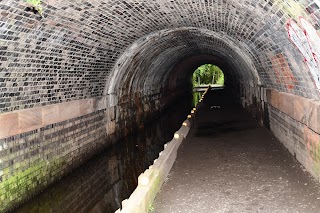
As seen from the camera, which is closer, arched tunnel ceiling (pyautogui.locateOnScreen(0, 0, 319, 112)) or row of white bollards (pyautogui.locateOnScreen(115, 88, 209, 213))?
row of white bollards (pyautogui.locateOnScreen(115, 88, 209, 213))

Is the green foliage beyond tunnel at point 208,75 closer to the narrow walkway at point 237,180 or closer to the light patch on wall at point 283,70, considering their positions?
the narrow walkway at point 237,180

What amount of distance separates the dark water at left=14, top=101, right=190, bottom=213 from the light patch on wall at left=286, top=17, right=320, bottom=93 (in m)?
4.61

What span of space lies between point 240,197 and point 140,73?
1106cm

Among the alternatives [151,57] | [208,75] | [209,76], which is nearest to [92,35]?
[151,57]

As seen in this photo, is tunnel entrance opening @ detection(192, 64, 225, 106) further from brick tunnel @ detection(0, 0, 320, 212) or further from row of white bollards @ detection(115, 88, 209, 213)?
row of white bollards @ detection(115, 88, 209, 213)

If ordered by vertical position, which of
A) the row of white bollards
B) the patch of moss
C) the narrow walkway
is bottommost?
the patch of moss

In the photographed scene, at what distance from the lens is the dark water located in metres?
7.33

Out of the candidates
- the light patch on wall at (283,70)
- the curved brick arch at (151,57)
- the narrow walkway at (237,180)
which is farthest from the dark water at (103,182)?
the light patch on wall at (283,70)

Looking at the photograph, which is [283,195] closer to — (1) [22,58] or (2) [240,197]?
→ (2) [240,197]

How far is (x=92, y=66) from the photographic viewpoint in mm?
10258

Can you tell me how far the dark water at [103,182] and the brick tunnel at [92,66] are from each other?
0.98 feet

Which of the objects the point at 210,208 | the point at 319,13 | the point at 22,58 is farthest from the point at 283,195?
the point at 22,58

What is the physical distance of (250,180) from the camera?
6391 mm

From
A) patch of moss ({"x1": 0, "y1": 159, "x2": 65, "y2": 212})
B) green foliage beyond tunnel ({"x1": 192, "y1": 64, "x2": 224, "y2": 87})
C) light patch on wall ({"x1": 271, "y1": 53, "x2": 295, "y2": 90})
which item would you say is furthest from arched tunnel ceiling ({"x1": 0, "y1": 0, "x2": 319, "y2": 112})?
green foliage beyond tunnel ({"x1": 192, "y1": 64, "x2": 224, "y2": 87})
